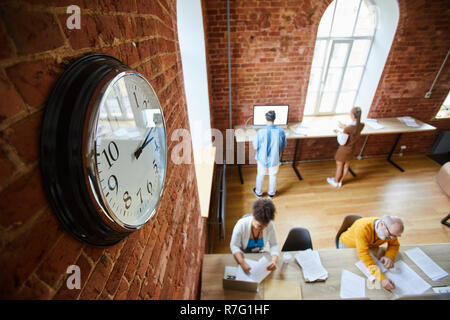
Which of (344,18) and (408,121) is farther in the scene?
(408,121)

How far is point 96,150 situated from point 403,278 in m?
2.57

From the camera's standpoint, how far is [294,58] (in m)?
3.61

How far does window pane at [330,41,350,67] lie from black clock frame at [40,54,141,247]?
456cm

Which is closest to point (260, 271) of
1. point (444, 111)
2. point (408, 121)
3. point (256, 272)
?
point (256, 272)

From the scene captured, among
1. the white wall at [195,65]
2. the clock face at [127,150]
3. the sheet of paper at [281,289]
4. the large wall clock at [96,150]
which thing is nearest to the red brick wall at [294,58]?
the white wall at [195,65]

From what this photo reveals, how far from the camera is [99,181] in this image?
472 millimetres

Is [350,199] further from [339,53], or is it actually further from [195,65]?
[195,65]

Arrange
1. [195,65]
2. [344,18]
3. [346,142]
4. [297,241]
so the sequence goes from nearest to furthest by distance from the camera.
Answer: [297,241], [195,65], [346,142], [344,18]

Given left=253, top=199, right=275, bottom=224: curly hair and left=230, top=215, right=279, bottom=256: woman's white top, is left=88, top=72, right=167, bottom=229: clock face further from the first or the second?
left=230, top=215, right=279, bottom=256: woman's white top

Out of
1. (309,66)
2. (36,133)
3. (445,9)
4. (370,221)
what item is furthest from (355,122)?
(36,133)

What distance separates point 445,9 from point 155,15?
4.92 metres

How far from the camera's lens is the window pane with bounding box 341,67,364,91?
162 inches

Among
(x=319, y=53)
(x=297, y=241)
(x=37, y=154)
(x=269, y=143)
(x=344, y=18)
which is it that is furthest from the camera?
(x=319, y=53)

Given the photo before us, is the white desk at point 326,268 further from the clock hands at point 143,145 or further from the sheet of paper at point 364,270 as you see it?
the clock hands at point 143,145
